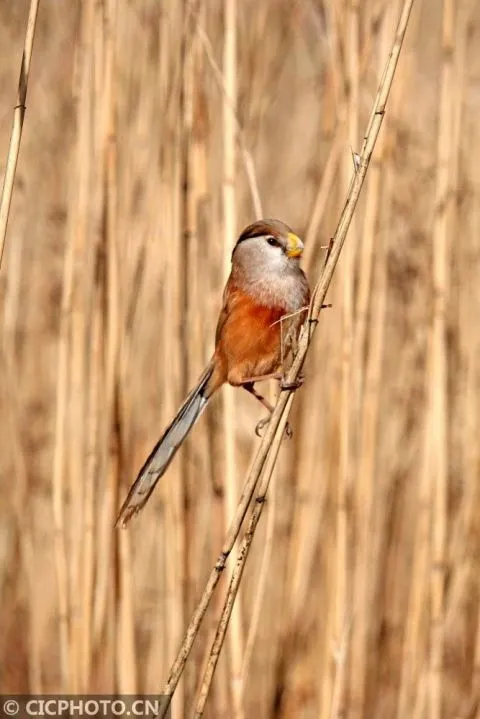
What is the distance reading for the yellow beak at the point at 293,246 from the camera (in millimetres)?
1365

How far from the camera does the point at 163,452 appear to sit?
123 cm

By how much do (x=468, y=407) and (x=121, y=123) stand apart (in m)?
0.93

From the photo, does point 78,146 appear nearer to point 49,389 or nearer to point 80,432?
point 80,432

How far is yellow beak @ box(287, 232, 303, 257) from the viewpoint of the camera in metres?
1.37

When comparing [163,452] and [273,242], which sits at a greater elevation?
[273,242]

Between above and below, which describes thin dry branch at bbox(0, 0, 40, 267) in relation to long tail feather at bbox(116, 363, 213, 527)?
above

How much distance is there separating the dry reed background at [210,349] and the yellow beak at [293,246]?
0.10 meters

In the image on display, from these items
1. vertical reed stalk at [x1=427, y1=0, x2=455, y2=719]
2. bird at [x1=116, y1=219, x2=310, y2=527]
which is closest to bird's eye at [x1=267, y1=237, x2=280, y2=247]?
bird at [x1=116, y1=219, x2=310, y2=527]

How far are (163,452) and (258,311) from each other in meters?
0.30

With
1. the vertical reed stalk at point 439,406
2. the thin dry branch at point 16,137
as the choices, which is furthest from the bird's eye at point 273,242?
the thin dry branch at point 16,137

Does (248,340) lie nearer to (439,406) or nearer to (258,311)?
(258,311)

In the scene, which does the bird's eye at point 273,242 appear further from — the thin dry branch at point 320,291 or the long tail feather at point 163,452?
the thin dry branch at point 320,291

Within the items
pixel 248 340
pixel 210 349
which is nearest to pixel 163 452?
pixel 248 340

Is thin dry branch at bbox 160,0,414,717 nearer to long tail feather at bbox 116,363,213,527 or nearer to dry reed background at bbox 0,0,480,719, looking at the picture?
long tail feather at bbox 116,363,213,527
